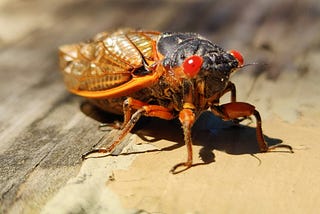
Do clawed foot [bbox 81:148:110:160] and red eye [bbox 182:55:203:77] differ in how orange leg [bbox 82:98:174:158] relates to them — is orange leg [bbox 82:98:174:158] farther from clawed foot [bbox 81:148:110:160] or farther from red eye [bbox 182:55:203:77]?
red eye [bbox 182:55:203:77]

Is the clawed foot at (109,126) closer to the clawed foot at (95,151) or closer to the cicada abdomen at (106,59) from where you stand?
the cicada abdomen at (106,59)

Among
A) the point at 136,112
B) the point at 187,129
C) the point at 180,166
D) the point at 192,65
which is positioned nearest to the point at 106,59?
the point at 136,112

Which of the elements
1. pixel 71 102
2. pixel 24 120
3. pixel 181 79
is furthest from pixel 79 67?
pixel 181 79

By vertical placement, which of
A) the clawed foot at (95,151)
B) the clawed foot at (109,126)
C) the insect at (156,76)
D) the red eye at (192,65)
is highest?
the red eye at (192,65)

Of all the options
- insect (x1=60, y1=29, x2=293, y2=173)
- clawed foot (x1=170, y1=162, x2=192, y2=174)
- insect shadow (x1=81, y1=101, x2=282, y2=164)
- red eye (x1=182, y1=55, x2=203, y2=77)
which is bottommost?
insect shadow (x1=81, y1=101, x2=282, y2=164)

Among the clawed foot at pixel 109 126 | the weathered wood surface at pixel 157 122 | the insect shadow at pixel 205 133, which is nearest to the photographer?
the weathered wood surface at pixel 157 122

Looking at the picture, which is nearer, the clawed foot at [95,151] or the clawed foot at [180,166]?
the clawed foot at [180,166]

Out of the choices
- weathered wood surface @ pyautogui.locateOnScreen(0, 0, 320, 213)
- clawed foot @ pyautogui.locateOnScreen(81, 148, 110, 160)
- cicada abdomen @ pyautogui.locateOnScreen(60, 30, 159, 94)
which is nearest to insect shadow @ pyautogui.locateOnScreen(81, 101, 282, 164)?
weathered wood surface @ pyautogui.locateOnScreen(0, 0, 320, 213)

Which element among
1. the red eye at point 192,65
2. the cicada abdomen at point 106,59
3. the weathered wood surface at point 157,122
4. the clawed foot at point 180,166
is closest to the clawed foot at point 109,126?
the weathered wood surface at point 157,122

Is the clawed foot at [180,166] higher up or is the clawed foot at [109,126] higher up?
the clawed foot at [180,166]

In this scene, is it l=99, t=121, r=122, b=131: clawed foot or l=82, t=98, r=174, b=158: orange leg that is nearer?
l=82, t=98, r=174, b=158: orange leg
